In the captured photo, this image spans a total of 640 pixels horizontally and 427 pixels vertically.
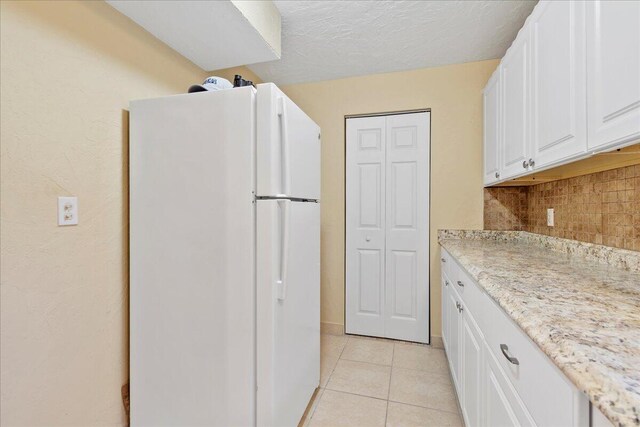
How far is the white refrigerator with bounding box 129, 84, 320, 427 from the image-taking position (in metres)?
1.29

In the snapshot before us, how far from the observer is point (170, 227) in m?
1.40

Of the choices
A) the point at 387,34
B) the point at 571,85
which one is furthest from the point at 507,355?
the point at 387,34

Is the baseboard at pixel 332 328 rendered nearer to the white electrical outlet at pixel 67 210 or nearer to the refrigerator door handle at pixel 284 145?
the refrigerator door handle at pixel 284 145

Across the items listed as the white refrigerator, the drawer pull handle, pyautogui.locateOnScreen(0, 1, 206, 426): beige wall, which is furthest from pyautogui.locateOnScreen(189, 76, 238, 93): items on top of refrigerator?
the drawer pull handle

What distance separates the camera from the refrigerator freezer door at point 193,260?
1.29 m

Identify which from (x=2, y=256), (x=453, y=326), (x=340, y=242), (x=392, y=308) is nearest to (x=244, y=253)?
(x=2, y=256)

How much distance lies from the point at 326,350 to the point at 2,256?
214 cm

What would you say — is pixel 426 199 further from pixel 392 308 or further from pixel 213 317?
pixel 213 317

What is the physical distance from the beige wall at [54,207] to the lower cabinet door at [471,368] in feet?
5.53

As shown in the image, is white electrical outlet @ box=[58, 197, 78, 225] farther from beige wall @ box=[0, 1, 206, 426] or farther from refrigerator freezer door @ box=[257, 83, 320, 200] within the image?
refrigerator freezer door @ box=[257, 83, 320, 200]

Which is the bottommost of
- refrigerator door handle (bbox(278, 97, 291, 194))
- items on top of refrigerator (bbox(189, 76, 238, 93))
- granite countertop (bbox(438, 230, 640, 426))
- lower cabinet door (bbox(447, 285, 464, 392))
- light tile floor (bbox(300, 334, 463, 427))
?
light tile floor (bbox(300, 334, 463, 427))

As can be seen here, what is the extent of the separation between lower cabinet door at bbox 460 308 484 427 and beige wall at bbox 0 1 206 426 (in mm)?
1685

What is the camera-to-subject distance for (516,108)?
165 cm

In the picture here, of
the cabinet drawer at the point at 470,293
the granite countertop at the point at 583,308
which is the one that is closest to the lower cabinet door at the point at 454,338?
the cabinet drawer at the point at 470,293
